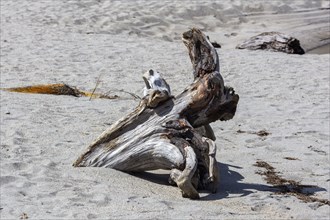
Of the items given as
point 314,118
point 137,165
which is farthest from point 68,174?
point 314,118

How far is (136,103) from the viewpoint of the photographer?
9.37 metres

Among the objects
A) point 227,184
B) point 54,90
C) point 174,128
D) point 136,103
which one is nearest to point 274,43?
point 136,103

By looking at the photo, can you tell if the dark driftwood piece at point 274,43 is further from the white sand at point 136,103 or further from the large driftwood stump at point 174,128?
the large driftwood stump at point 174,128

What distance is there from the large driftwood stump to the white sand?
152 mm

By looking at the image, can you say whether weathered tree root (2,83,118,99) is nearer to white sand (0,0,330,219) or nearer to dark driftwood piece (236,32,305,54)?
white sand (0,0,330,219)

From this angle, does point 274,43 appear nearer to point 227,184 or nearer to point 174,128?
point 227,184

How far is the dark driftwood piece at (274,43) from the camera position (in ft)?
47.8

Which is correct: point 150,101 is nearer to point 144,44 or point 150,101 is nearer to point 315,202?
point 315,202

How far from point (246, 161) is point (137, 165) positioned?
57.0 inches

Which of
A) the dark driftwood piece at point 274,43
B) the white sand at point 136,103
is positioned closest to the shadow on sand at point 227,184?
the white sand at point 136,103

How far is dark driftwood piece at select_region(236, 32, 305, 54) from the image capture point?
14.6 meters

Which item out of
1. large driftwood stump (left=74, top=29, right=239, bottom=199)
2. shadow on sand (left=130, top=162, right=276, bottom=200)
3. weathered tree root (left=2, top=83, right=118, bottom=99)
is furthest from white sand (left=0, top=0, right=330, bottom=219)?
weathered tree root (left=2, top=83, right=118, bottom=99)

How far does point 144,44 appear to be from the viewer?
47.5ft

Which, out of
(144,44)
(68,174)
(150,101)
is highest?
(150,101)
